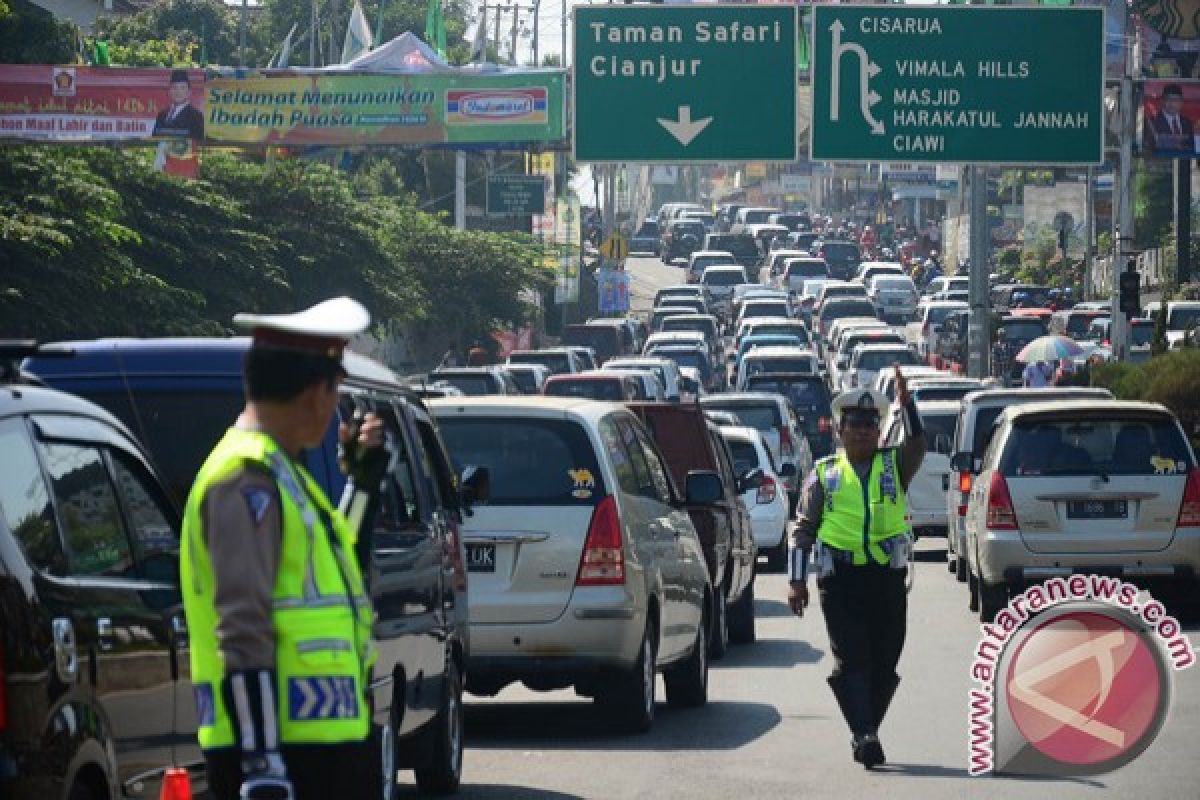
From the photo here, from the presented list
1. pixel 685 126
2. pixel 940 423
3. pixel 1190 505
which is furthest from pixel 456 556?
pixel 685 126

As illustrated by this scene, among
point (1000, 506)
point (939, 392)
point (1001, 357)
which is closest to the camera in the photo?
point (1000, 506)

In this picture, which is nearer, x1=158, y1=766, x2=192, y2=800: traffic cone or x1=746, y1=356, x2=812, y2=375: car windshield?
x1=158, y1=766, x2=192, y2=800: traffic cone

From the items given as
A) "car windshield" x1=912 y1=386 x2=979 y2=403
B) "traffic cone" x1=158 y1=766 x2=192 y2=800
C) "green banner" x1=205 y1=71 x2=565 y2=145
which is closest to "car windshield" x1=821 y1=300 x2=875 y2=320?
"green banner" x1=205 y1=71 x2=565 y2=145

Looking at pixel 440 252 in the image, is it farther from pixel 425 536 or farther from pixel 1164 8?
pixel 425 536

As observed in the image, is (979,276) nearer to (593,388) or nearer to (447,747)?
(593,388)

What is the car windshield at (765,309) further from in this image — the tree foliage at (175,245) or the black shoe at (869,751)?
the black shoe at (869,751)

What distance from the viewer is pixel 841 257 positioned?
93125 mm

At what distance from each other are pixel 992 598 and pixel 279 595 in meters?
14.2

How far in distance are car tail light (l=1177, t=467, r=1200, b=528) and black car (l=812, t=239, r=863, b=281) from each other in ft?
236

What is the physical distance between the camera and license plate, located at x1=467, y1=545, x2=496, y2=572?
42.7 ft

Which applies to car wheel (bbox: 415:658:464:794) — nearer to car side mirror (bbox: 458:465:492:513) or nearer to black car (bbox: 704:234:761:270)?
car side mirror (bbox: 458:465:492:513)

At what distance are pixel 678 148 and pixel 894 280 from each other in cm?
4429

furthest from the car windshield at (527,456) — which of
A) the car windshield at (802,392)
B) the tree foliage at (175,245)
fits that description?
the car windshield at (802,392)

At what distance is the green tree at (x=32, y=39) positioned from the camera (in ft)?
145
